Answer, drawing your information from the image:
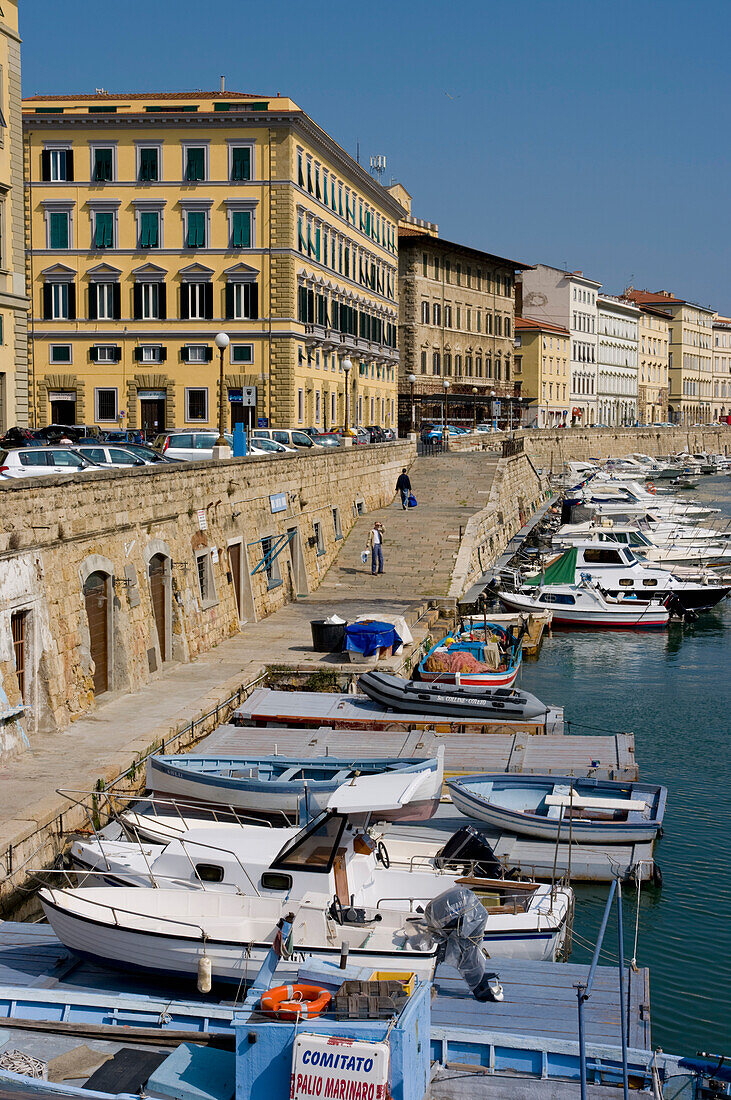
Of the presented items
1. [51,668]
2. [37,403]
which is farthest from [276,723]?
[37,403]

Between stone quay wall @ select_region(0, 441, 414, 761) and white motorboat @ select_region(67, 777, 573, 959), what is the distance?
4.50 m

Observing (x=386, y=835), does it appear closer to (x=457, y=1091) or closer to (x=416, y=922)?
(x=416, y=922)

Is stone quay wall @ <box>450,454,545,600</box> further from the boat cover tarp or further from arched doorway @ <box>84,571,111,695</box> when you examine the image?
arched doorway @ <box>84,571,111,695</box>

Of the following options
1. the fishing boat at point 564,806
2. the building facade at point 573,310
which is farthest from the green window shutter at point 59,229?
the building facade at point 573,310

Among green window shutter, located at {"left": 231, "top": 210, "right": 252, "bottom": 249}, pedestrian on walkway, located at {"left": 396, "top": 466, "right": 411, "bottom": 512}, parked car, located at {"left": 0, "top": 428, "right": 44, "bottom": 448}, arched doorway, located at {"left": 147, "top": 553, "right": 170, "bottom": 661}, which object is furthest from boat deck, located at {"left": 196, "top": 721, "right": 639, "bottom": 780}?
green window shutter, located at {"left": 231, "top": 210, "right": 252, "bottom": 249}

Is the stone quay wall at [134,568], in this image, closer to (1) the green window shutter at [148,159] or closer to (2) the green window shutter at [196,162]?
(2) the green window shutter at [196,162]

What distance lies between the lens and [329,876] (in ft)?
40.4

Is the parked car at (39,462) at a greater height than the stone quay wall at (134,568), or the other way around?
the parked car at (39,462)

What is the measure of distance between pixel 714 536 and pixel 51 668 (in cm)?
3545

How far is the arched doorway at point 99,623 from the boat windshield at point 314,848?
8.73 m

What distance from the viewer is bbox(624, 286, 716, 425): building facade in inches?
6201

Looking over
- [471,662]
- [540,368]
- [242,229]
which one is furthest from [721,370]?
[471,662]

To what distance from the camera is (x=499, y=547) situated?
44594 mm

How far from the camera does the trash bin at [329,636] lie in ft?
82.1
